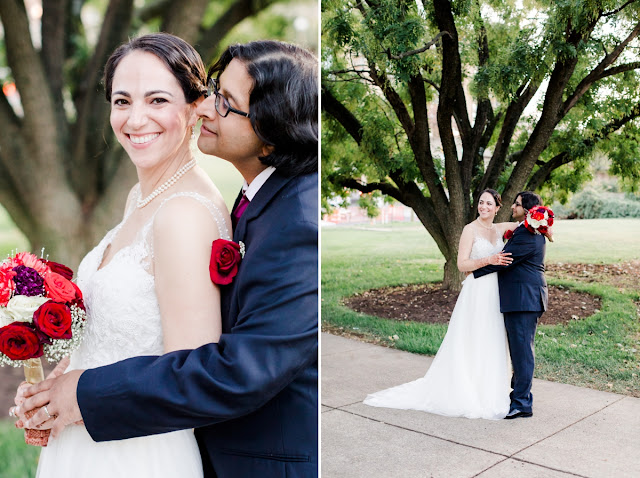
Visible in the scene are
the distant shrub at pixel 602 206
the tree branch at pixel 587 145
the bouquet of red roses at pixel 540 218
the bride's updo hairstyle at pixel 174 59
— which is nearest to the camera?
the bride's updo hairstyle at pixel 174 59

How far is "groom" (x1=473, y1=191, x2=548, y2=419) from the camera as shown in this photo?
3607 millimetres

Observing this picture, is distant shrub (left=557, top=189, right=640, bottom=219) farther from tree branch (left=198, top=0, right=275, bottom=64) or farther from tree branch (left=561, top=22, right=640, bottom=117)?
tree branch (left=198, top=0, right=275, bottom=64)

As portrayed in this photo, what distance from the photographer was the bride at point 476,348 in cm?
382

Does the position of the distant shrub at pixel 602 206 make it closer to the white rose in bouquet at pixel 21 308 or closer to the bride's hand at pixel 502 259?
the bride's hand at pixel 502 259

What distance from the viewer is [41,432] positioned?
3.77ft

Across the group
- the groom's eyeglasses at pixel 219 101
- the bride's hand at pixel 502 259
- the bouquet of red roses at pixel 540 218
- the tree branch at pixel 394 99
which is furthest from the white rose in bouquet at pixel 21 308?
the tree branch at pixel 394 99

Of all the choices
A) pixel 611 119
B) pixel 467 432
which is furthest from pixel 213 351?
Result: pixel 611 119

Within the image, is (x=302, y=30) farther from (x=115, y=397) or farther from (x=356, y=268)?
(x=356, y=268)

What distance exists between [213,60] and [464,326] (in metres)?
3.18

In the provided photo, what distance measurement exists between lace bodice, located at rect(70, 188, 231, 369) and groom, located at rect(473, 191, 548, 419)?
276 centimetres

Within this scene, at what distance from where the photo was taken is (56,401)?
111cm

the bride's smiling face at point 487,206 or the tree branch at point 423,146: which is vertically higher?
the tree branch at point 423,146

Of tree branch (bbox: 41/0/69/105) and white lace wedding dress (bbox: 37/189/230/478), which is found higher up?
tree branch (bbox: 41/0/69/105)

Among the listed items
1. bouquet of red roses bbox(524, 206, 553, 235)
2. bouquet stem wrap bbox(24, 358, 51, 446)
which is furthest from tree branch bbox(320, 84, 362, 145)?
bouquet stem wrap bbox(24, 358, 51, 446)
